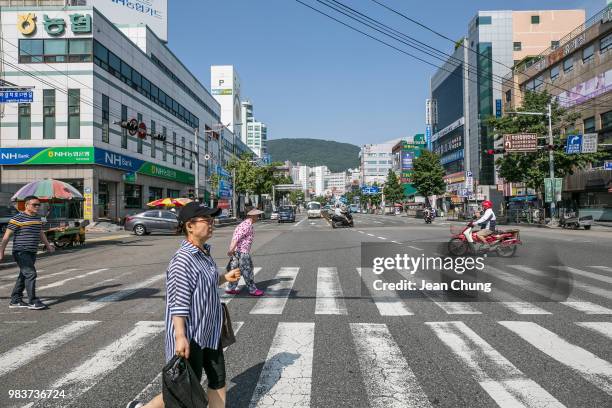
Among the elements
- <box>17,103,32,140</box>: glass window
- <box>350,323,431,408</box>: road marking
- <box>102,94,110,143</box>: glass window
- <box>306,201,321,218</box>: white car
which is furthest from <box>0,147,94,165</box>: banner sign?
<box>306,201,321,218</box>: white car

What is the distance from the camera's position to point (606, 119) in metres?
37.9

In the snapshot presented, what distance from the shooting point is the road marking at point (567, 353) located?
4.03 m

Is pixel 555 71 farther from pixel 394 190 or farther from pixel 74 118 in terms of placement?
pixel 394 190

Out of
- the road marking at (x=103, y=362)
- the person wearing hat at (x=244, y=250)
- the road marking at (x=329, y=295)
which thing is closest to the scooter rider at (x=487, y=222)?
the road marking at (x=329, y=295)

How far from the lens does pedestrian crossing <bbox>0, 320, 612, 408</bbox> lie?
370cm

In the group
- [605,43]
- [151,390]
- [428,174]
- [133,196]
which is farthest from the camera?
[428,174]

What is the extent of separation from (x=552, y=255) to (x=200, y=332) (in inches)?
539

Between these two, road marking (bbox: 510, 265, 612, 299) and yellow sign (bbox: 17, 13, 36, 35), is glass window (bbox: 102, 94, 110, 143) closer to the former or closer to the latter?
yellow sign (bbox: 17, 13, 36, 35)

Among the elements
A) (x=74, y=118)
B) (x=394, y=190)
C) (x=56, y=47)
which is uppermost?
(x=56, y=47)

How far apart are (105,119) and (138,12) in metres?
22.5

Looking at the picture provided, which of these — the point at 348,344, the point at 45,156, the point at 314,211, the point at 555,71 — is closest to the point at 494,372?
the point at 348,344

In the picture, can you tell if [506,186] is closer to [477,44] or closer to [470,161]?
[470,161]

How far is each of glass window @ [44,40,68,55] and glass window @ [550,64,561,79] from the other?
4545cm

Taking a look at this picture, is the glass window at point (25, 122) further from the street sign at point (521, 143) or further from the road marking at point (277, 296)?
the street sign at point (521, 143)
